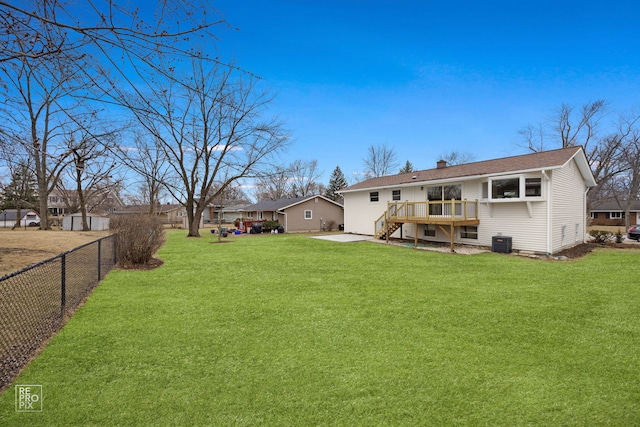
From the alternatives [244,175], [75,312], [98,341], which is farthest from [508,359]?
[244,175]

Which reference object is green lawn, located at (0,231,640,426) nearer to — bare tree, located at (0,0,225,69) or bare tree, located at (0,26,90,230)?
bare tree, located at (0,26,90,230)

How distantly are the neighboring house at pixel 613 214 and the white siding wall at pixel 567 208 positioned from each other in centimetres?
2805

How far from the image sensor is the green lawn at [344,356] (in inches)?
107

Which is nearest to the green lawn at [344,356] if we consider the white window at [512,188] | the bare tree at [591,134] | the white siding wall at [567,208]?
the white window at [512,188]

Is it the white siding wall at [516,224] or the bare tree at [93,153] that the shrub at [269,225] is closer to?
the white siding wall at [516,224]

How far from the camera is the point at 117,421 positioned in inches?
101

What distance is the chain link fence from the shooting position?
11.8 ft

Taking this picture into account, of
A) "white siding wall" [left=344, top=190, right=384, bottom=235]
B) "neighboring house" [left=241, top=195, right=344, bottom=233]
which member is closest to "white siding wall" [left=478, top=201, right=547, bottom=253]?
"white siding wall" [left=344, top=190, right=384, bottom=235]

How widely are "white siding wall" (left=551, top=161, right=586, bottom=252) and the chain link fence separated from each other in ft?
49.2

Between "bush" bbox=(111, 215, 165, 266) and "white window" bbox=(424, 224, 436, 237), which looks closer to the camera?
"bush" bbox=(111, 215, 165, 266)

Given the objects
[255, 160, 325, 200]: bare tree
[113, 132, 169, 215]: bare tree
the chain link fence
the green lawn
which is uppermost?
[255, 160, 325, 200]: bare tree

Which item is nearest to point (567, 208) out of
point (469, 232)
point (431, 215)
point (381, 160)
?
point (469, 232)

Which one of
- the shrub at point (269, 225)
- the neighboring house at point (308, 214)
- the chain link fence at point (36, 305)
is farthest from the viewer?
the neighboring house at point (308, 214)

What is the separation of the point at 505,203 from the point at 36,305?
49.5 feet
